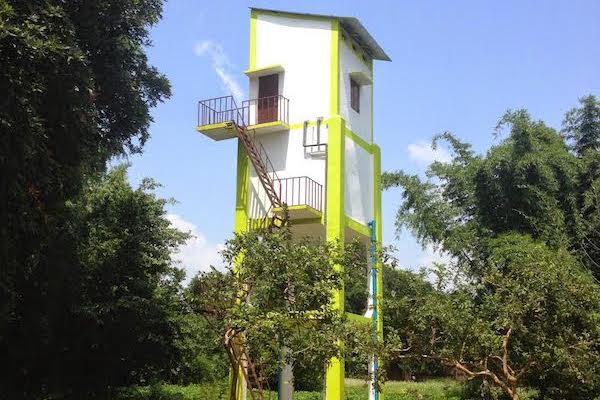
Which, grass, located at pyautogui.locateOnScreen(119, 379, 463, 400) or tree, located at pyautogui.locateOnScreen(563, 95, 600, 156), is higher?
tree, located at pyautogui.locateOnScreen(563, 95, 600, 156)

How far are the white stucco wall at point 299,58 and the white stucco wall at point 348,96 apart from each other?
1.66ft

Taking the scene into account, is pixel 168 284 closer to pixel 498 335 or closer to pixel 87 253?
pixel 87 253

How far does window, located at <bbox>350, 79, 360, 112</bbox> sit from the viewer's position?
1745cm

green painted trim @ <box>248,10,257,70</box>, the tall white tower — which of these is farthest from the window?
green painted trim @ <box>248,10,257,70</box>

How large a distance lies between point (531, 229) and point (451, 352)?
970 cm

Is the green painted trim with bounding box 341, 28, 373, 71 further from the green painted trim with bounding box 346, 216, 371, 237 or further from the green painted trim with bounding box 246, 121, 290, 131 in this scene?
the green painted trim with bounding box 346, 216, 371, 237

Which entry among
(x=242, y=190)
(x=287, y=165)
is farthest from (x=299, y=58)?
(x=242, y=190)

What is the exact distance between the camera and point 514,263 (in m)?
10.7

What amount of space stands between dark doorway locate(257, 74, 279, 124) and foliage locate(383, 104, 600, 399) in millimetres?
5685

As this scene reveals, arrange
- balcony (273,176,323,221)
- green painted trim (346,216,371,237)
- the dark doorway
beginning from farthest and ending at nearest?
the dark doorway, green painted trim (346,216,371,237), balcony (273,176,323,221)

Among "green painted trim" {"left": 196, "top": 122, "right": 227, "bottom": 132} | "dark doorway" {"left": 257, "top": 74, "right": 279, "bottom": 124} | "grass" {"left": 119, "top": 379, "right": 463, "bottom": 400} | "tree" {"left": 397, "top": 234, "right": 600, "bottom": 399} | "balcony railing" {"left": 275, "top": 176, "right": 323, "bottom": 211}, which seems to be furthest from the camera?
"grass" {"left": 119, "top": 379, "right": 463, "bottom": 400}

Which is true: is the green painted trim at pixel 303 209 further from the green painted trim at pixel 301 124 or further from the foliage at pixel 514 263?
the foliage at pixel 514 263

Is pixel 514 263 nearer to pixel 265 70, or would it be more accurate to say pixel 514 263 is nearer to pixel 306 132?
pixel 306 132

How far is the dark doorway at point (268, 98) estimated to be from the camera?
55.4ft
